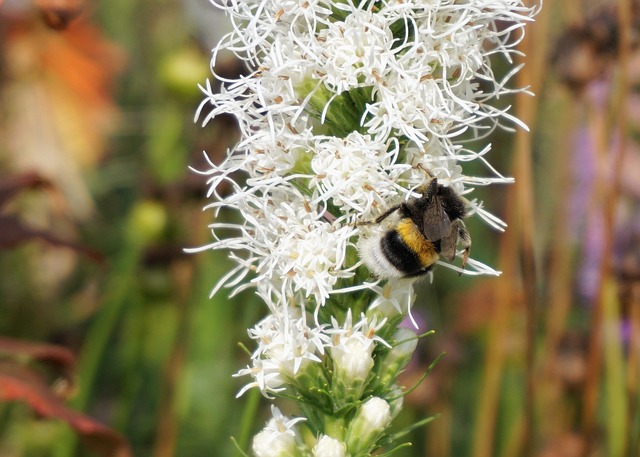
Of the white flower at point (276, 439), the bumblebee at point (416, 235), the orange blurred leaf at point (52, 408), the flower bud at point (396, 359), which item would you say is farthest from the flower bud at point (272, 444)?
the orange blurred leaf at point (52, 408)

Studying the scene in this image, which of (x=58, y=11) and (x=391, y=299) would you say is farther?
(x=58, y=11)

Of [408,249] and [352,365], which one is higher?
[408,249]

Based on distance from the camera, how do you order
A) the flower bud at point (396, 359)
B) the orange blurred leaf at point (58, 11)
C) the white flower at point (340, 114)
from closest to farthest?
the white flower at point (340, 114)
the flower bud at point (396, 359)
the orange blurred leaf at point (58, 11)

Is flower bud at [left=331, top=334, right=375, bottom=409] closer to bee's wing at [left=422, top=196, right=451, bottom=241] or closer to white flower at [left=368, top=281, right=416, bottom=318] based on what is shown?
white flower at [left=368, top=281, right=416, bottom=318]

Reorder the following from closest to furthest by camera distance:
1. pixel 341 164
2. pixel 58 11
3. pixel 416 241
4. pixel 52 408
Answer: pixel 341 164 < pixel 416 241 < pixel 52 408 < pixel 58 11

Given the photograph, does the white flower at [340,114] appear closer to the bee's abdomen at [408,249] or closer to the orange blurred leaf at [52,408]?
the bee's abdomen at [408,249]

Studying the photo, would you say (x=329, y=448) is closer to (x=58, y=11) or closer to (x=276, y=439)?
(x=276, y=439)

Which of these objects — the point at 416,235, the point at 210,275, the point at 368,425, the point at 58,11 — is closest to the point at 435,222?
the point at 416,235

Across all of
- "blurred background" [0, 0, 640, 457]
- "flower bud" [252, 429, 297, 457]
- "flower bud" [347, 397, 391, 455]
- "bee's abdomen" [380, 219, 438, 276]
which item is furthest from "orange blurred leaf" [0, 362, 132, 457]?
"bee's abdomen" [380, 219, 438, 276]
